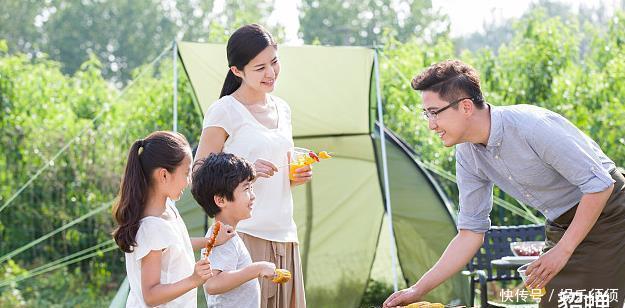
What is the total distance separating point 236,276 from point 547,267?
0.84 metres

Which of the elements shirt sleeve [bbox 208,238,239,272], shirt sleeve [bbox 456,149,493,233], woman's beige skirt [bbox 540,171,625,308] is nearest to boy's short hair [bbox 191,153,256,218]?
shirt sleeve [bbox 208,238,239,272]

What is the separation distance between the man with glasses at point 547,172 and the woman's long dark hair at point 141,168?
2.33ft

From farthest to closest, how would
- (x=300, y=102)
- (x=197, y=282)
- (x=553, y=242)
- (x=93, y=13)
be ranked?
(x=93, y=13), (x=300, y=102), (x=553, y=242), (x=197, y=282)

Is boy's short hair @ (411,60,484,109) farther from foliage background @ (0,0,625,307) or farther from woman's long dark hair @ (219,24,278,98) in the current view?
foliage background @ (0,0,625,307)

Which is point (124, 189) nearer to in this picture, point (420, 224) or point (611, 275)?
point (611, 275)

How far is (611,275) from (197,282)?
1.18 metres

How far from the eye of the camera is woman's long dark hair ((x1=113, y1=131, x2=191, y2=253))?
2789 mm

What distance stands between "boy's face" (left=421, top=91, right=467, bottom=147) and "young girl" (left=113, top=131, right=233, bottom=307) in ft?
2.21

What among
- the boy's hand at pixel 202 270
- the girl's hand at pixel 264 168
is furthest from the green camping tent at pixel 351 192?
the boy's hand at pixel 202 270

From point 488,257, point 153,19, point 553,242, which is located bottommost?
point 488,257

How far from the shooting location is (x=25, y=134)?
7.16 metres

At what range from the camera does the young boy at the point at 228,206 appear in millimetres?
2826

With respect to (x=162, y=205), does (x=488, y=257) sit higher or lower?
lower

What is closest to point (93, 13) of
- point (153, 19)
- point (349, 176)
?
point (153, 19)
